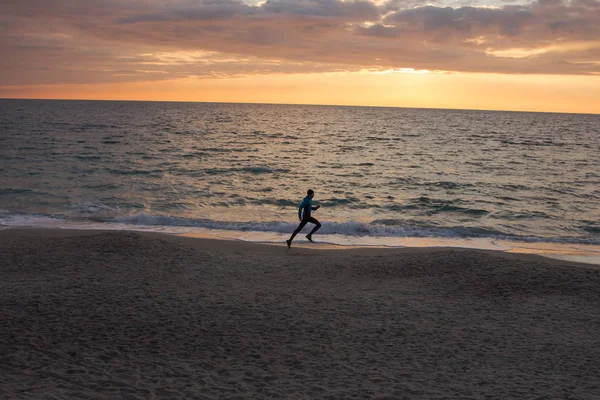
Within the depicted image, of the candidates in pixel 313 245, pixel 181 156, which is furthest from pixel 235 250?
pixel 181 156

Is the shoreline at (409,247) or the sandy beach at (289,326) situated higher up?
the sandy beach at (289,326)

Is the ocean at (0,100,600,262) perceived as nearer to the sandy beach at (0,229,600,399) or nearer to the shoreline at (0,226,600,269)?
the shoreline at (0,226,600,269)

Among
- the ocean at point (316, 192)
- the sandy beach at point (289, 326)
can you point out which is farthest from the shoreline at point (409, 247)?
the sandy beach at point (289, 326)

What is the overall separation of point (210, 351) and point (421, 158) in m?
41.0

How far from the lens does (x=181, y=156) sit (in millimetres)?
43500

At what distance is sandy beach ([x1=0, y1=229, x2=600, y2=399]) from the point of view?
672cm

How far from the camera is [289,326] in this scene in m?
8.73

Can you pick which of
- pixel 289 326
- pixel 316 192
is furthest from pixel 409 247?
pixel 316 192

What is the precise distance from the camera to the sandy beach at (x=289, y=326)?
672 centimetres

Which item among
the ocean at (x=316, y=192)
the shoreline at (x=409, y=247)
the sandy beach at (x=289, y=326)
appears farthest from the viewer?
the ocean at (x=316, y=192)

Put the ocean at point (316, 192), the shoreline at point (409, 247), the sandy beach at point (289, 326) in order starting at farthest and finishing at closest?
the ocean at point (316, 192)
the shoreline at point (409, 247)
the sandy beach at point (289, 326)

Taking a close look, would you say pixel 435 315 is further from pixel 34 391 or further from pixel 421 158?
pixel 421 158

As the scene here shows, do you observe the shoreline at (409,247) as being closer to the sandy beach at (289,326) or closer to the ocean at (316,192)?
the ocean at (316,192)

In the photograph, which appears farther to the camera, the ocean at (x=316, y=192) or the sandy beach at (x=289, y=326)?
the ocean at (x=316, y=192)
